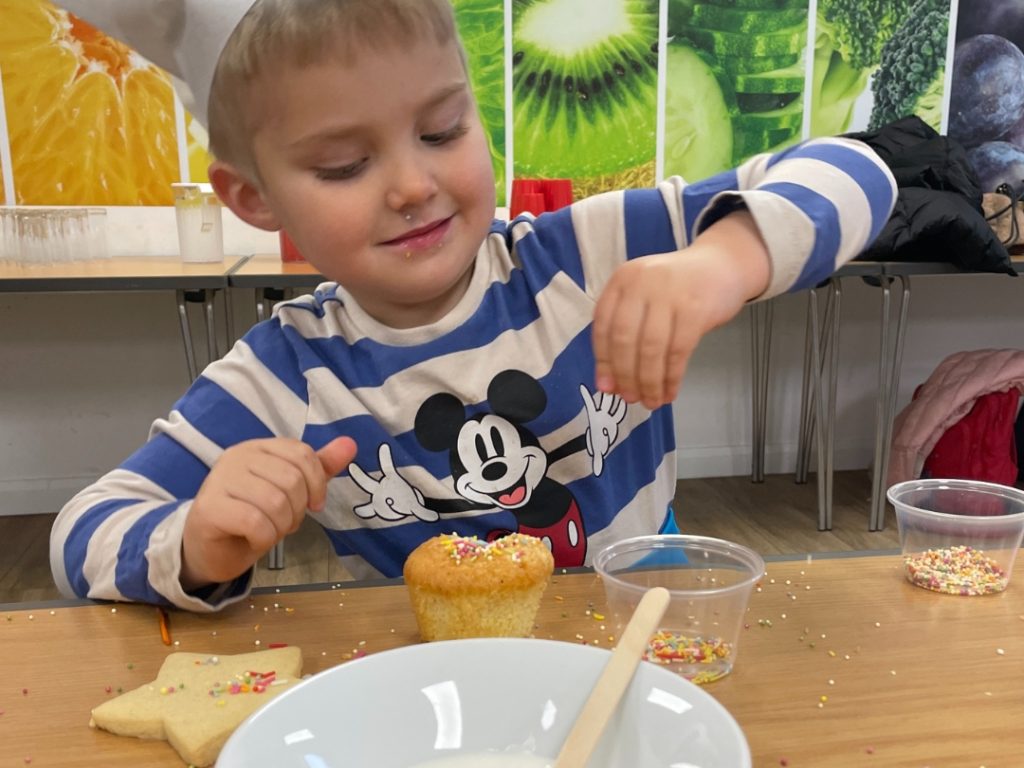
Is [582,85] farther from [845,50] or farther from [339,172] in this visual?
[339,172]

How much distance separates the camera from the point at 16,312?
2764mm

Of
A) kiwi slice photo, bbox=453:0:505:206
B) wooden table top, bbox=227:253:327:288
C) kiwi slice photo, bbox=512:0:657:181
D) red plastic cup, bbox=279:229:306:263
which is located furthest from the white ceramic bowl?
kiwi slice photo, bbox=512:0:657:181

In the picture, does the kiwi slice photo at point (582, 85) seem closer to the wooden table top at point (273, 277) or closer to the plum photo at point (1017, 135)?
the wooden table top at point (273, 277)

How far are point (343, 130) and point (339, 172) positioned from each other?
5 cm

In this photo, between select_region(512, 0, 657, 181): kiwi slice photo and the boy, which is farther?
select_region(512, 0, 657, 181): kiwi slice photo

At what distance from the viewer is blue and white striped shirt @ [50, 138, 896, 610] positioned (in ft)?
3.11

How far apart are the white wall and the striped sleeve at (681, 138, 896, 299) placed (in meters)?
2.20

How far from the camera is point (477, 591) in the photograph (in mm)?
625

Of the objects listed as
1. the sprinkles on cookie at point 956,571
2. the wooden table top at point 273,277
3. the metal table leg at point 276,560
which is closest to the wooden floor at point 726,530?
the metal table leg at point 276,560

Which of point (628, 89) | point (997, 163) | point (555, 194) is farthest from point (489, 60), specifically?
point (997, 163)

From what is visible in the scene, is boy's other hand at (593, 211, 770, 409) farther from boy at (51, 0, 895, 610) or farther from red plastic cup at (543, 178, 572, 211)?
red plastic cup at (543, 178, 572, 211)

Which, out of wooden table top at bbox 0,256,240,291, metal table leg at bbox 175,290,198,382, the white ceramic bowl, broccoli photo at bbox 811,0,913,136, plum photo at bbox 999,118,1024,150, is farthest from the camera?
plum photo at bbox 999,118,1024,150

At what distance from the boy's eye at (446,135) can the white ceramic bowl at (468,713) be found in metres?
0.46

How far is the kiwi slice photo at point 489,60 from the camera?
8.83 feet
